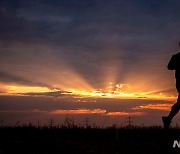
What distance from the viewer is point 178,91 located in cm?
996

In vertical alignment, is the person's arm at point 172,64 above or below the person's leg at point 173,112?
above
